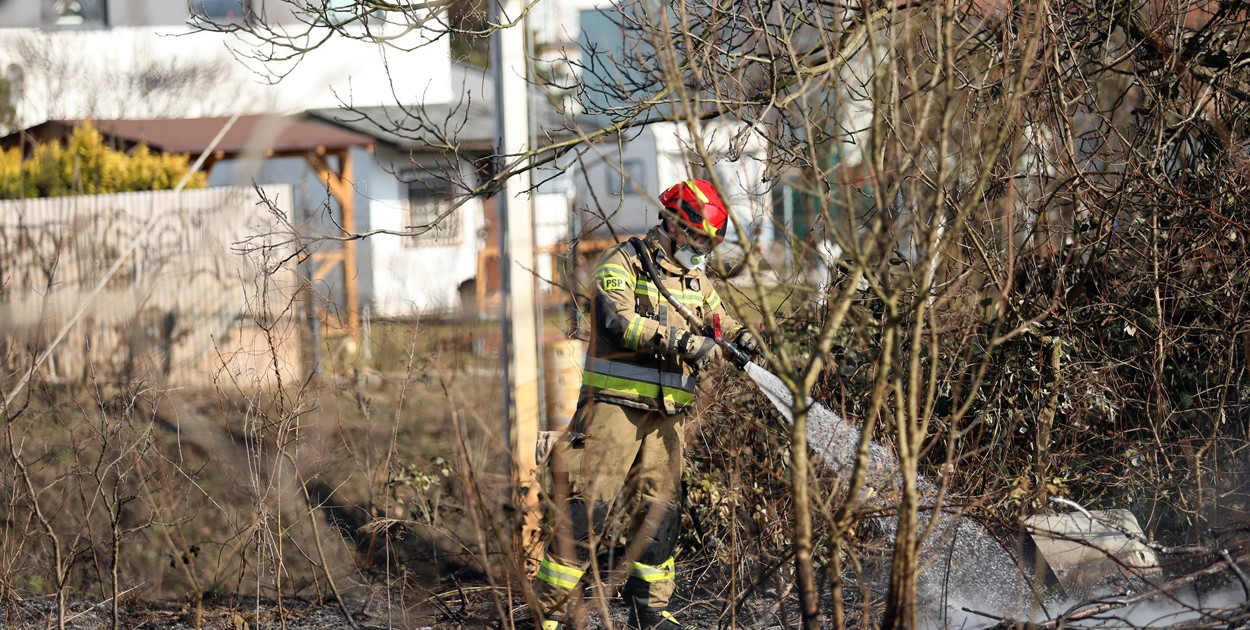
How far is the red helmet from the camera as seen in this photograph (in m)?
3.93

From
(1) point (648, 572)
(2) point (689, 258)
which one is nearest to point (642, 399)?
(2) point (689, 258)

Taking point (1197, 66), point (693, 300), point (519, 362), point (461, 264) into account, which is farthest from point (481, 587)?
point (461, 264)

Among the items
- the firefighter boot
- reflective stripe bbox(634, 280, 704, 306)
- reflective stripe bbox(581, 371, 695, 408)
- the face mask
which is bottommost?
the firefighter boot

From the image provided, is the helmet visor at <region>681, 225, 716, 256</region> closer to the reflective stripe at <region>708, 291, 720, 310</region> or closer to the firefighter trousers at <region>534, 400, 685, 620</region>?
the reflective stripe at <region>708, 291, 720, 310</region>

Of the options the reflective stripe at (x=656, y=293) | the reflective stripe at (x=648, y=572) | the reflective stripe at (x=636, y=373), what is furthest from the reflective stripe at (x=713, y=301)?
the reflective stripe at (x=648, y=572)

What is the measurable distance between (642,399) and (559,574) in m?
0.72

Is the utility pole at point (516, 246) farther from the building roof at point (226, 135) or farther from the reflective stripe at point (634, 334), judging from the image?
the building roof at point (226, 135)

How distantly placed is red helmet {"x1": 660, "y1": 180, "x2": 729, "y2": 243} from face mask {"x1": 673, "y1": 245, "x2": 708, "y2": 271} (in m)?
0.12

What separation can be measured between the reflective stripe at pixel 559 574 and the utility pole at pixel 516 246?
0.96 metres

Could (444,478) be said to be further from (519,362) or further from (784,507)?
(784,507)

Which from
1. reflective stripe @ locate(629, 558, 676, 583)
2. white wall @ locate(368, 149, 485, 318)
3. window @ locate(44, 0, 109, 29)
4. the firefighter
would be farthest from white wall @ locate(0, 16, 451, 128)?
reflective stripe @ locate(629, 558, 676, 583)

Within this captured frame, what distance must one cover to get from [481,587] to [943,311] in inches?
95.9

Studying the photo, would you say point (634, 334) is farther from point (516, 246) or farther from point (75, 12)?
point (75, 12)

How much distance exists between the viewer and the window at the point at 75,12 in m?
14.8
